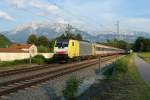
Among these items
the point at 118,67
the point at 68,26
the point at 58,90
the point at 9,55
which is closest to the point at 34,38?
the point at 68,26

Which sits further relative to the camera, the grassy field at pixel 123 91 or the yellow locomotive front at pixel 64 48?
the yellow locomotive front at pixel 64 48

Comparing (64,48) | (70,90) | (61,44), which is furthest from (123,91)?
(61,44)

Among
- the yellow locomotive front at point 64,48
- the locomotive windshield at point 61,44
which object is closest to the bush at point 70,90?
the yellow locomotive front at point 64,48

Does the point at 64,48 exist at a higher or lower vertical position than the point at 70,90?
higher

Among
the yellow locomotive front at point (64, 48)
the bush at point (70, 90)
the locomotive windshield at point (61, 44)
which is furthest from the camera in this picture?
the locomotive windshield at point (61, 44)

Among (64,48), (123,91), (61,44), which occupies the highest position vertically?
(61,44)

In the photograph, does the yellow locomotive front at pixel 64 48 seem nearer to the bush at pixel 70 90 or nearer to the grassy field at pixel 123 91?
the grassy field at pixel 123 91

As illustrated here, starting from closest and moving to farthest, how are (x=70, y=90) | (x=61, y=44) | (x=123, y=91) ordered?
(x=70, y=90) < (x=123, y=91) < (x=61, y=44)

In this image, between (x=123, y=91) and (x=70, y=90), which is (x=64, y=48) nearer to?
(x=123, y=91)

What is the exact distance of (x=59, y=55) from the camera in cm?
4009

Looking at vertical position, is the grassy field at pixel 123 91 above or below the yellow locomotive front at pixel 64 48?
below

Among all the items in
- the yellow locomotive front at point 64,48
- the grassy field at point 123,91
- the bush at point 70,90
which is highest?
the yellow locomotive front at point 64,48

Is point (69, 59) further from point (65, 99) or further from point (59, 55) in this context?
point (65, 99)

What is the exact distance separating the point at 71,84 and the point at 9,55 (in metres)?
32.0
